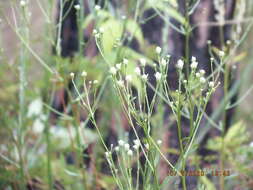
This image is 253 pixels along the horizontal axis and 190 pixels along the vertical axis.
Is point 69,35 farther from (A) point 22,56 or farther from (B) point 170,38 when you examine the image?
(A) point 22,56

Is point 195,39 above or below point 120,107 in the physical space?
above

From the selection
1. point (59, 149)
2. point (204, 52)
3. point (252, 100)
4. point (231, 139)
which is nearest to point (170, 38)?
point (204, 52)
